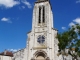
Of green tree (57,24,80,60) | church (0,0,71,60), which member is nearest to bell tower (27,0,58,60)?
church (0,0,71,60)

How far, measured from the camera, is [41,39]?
1352 inches

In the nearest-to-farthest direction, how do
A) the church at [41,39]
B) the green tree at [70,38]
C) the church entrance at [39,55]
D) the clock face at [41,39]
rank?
the green tree at [70,38] → the church entrance at [39,55] → the church at [41,39] → the clock face at [41,39]

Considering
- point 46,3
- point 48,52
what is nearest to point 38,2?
point 46,3

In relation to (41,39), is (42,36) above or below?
above

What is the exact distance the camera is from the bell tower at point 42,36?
32875mm

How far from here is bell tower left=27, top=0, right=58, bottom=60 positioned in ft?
108

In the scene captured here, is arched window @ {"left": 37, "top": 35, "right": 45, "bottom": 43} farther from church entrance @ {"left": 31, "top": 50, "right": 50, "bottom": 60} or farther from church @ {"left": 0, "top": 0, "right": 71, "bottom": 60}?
church entrance @ {"left": 31, "top": 50, "right": 50, "bottom": 60}

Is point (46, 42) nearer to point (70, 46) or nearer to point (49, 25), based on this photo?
point (49, 25)

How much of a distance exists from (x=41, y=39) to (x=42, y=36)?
0.70 m

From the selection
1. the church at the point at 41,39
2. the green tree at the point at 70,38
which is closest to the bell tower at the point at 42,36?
the church at the point at 41,39

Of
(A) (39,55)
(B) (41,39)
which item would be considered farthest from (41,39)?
(A) (39,55)

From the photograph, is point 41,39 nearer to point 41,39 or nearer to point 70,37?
point 41,39

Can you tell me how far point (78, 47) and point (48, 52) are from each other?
910 centimetres

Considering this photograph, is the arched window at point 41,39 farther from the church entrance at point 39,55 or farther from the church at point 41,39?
the church entrance at point 39,55
